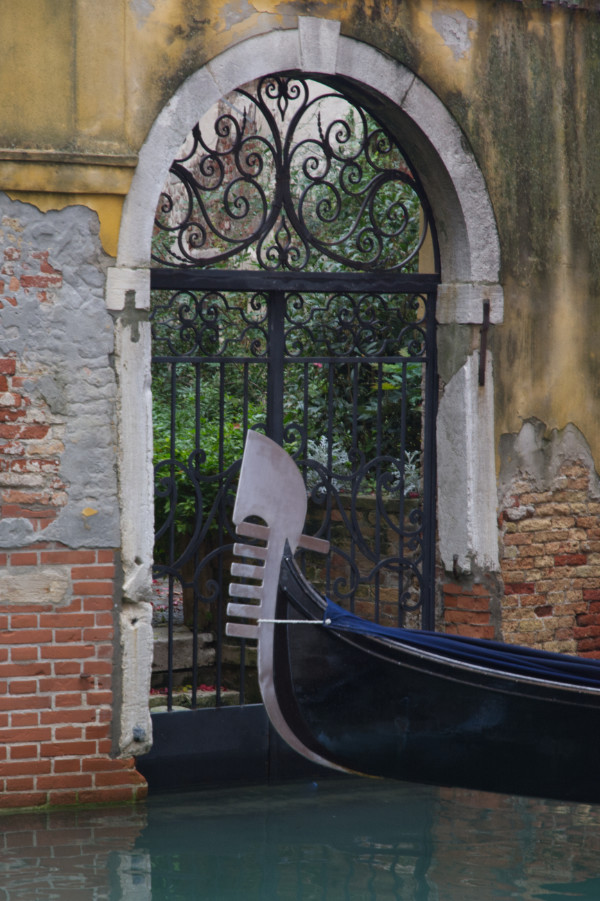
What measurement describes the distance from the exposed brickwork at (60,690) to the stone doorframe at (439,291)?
4.0 inches

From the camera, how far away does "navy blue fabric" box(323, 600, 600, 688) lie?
4.35 m

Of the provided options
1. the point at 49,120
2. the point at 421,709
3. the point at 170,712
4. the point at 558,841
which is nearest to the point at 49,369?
the point at 49,120

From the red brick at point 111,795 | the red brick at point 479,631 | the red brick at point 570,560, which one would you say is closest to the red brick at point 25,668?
the red brick at point 111,795

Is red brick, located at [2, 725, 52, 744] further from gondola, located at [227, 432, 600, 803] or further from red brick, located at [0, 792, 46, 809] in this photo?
gondola, located at [227, 432, 600, 803]

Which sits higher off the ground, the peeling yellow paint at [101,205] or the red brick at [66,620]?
the peeling yellow paint at [101,205]

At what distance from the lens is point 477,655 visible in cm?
443

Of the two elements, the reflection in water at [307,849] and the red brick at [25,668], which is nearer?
the reflection in water at [307,849]

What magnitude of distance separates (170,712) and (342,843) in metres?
1.02

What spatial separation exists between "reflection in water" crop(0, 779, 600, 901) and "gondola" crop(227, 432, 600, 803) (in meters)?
0.38

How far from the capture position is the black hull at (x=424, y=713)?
4.34 m

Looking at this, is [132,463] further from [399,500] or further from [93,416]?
[399,500]

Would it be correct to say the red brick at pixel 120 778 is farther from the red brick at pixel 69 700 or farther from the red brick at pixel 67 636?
the red brick at pixel 67 636

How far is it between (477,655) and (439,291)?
209 cm

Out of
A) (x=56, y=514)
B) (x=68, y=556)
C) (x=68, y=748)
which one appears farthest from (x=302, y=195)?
(x=68, y=748)
